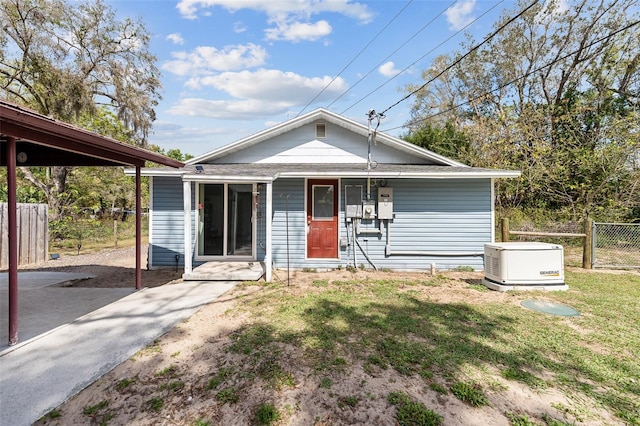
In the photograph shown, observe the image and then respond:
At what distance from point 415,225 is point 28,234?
10568mm

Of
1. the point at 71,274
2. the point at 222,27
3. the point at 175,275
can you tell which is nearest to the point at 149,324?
the point at 175,275

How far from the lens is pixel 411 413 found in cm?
230

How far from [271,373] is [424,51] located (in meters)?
9.67

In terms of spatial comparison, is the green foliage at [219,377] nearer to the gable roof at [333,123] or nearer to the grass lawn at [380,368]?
the grass lawn at [380,368]

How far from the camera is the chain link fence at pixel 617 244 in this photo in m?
7.89

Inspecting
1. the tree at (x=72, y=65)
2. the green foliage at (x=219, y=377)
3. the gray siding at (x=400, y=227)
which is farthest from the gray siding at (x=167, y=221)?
the tree at (x=72, y=65)

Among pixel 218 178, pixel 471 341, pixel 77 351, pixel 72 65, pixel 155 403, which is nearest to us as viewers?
pixel 155 403

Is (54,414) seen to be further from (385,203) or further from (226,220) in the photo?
(385,203)

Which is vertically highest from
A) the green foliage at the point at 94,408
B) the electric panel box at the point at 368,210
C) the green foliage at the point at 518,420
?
the electric panel box at the point at 368,210

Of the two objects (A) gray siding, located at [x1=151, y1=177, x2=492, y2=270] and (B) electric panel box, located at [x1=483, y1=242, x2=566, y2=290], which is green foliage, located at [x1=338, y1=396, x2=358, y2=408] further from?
(A) gray siding, located at [x1=151, y1=177, x2=492, y2=270]

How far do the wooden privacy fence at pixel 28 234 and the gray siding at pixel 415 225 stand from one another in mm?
6953

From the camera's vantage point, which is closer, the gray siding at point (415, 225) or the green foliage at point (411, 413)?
the green foliage at point (411, 413)

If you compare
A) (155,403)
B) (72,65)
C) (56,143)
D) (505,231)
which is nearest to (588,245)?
(505,231)

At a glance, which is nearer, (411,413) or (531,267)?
(411,413)
